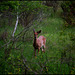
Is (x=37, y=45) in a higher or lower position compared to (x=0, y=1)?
lower

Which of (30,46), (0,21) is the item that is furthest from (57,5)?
(30,46)

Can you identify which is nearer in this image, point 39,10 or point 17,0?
point 17,0

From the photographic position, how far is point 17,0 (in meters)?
6.67

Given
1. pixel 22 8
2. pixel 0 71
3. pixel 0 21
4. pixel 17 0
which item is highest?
pixel 17 0

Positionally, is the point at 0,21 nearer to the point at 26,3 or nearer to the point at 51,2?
the point at 26,3

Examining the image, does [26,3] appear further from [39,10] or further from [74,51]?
[74,51]

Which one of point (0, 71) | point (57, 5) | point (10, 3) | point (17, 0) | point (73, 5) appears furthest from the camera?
point (57, 5)

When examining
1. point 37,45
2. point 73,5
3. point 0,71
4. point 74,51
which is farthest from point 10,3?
point 73,5

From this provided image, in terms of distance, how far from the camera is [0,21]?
9.03 meters

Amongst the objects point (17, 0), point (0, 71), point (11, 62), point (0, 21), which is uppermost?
point (17, 0)

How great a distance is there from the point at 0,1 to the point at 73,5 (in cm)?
777

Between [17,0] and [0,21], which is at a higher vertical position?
[17,0]

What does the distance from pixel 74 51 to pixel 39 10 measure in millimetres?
4947

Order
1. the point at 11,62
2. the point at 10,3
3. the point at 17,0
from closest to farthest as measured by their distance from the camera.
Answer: the point at 11,62 < the point at 10,3 < the point at 17,0
